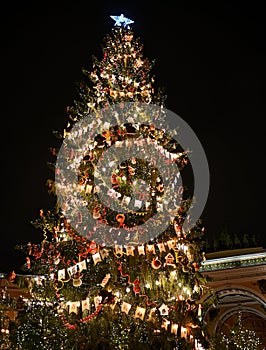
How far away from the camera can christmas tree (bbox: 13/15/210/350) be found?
883 cm

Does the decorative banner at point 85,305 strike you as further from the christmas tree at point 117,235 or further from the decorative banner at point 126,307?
the decorative banner at point 126,307

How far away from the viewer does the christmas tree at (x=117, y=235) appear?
29.0ft

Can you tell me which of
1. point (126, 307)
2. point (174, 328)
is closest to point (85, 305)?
point (126, 307)

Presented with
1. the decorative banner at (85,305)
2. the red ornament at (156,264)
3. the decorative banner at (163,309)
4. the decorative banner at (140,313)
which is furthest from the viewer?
the red ornament at (156,264)

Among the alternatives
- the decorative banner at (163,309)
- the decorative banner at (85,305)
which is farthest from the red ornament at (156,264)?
the decorative banner at (85,305)

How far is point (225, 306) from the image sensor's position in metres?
21.5

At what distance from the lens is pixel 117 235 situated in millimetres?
9500

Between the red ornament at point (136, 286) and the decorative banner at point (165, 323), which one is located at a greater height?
the red ornament at point (136, 286)

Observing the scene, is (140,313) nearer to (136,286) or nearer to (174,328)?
(136,286)

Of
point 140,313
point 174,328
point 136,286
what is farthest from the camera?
point 136,286

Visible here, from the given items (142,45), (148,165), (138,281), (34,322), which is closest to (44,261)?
(34,322)

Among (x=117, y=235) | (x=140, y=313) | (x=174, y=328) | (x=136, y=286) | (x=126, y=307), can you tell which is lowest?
(x=174, y=328)

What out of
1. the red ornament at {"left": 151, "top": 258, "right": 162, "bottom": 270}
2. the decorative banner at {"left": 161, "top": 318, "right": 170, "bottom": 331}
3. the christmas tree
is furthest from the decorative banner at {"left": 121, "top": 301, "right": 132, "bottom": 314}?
the red ornament at {"left": 151, "top": 258, "right": 162, "bottom": 270}

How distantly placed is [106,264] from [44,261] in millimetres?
1448
